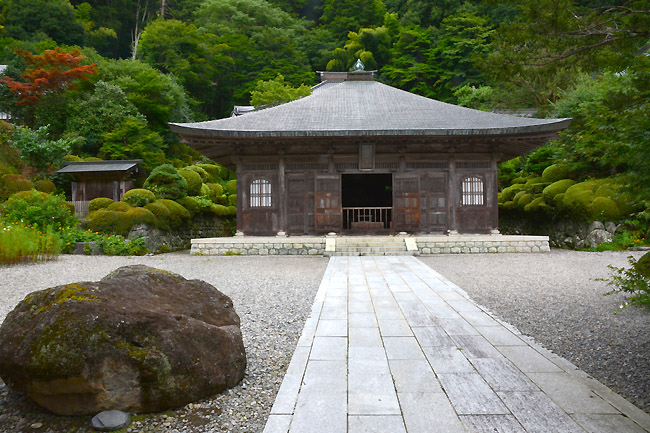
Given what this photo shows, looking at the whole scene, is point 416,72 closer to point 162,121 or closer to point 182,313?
point 162,121

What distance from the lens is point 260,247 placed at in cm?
1134

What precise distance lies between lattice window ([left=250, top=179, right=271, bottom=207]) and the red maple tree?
49.1ft

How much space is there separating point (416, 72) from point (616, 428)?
1299 inches

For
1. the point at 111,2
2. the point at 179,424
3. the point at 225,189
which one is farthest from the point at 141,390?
the point at 111,2

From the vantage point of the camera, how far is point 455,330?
373 centimetres

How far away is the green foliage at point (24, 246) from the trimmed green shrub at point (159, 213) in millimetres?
3934

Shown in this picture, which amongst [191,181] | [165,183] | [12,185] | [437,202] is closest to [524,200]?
[437,202]

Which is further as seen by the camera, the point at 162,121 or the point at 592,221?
the point at 162,121

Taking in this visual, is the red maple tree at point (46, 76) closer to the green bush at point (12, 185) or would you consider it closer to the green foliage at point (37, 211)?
the green bush at point (12, 185)

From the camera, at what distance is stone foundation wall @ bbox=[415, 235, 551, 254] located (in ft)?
36.4

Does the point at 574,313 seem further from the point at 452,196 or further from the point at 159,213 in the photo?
the point at 159,213

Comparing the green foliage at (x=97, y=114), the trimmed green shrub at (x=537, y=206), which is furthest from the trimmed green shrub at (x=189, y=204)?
the trimmed green shrub at (x=537, y=206)

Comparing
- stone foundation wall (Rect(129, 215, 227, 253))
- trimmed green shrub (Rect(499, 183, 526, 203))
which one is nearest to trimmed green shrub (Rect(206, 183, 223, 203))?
stone foundation wall (Rect(129, 215, 227, 253))

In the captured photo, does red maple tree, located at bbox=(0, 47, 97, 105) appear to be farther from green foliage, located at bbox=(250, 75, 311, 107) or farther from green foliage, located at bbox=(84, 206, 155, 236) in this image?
green foliage, located at bbox=(84, 206, 155, 236)
